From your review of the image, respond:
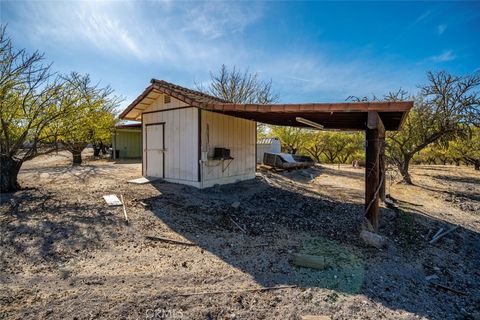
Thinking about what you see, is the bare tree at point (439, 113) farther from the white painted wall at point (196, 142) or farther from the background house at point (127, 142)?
the background house at point (127, 142)

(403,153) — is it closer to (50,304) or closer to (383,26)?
(383,26)

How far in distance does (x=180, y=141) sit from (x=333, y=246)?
17.3 feet

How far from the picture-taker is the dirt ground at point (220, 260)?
2.40 meters

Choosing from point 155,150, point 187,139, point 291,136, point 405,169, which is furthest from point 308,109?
point 291,136

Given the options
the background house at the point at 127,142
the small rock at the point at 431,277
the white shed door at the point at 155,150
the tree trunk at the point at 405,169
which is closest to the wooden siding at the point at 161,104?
the white shed door at the point at 155,150

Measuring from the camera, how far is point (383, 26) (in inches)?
292

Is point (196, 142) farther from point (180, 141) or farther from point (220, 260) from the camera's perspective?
point (220, 260)

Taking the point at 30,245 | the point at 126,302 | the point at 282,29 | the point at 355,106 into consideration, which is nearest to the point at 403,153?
the point at 282,29

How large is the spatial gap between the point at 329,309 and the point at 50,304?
8.71ft

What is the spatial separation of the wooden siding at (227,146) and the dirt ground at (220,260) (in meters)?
1.35

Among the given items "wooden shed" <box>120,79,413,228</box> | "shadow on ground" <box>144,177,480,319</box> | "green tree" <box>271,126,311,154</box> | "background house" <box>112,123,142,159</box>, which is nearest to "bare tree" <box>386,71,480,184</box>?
"wooden shed" <box>120,79,413,228</box>

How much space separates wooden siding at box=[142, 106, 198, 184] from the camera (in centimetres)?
716

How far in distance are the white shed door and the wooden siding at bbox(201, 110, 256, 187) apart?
1.72 meters

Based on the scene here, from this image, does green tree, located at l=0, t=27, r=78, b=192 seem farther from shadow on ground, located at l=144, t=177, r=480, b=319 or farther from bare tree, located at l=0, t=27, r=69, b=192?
shadow on ground, located at l=144, t=177, r=480, b=319
